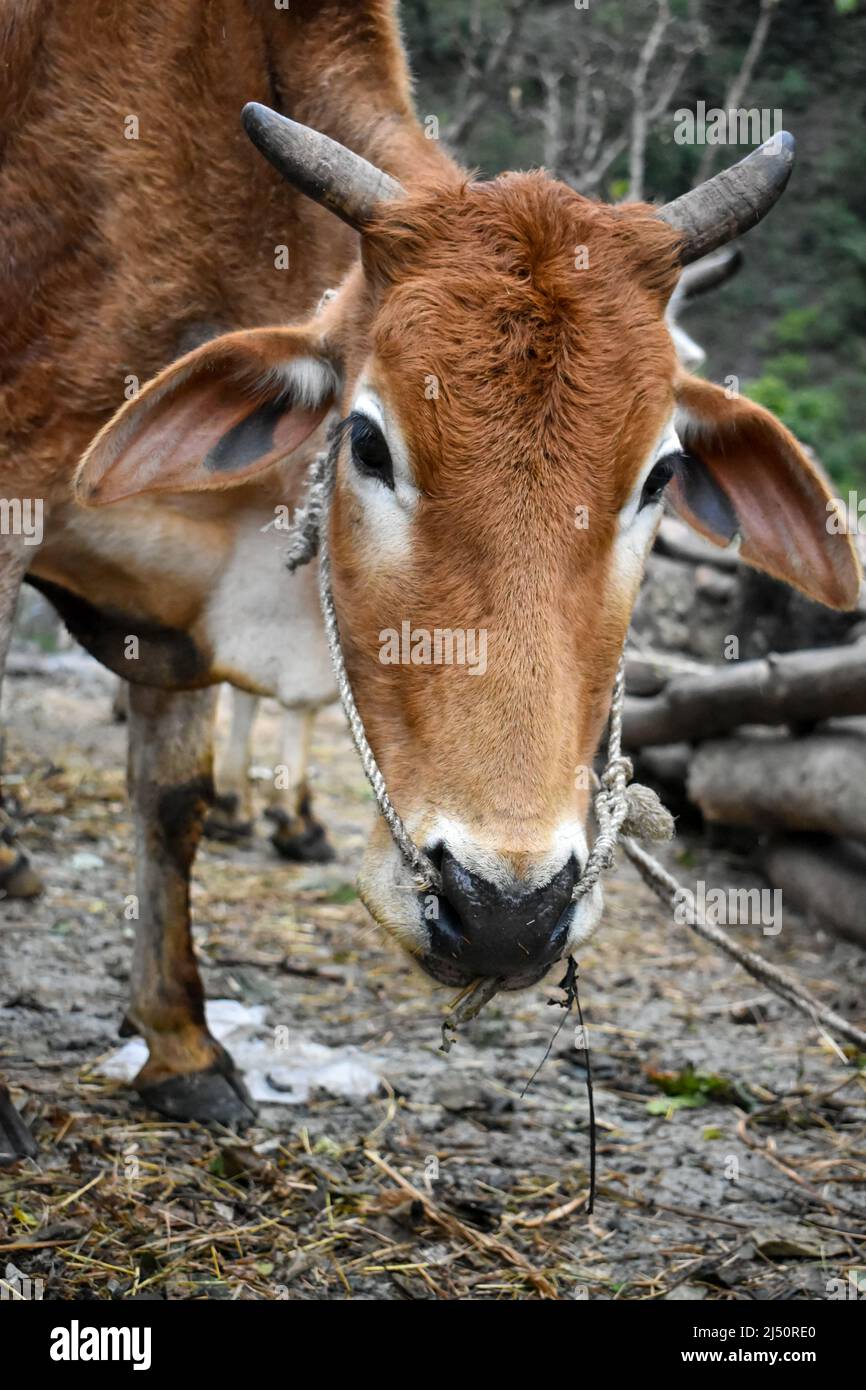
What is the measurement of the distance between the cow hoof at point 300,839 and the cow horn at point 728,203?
14.2ft

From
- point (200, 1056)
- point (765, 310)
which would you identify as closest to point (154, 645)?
point (200, 1056)

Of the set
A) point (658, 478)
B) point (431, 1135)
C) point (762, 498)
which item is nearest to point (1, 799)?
point (431, 1135)

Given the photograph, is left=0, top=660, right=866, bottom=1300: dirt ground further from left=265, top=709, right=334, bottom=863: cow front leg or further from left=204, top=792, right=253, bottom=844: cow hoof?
left=204, top=792, right=253, bottom=844: cow hoof

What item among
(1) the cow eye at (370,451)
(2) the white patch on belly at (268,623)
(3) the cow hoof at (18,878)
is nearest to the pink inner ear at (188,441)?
(1) the cow eye at (370,451)

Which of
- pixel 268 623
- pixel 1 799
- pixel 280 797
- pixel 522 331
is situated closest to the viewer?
pixel 522 331

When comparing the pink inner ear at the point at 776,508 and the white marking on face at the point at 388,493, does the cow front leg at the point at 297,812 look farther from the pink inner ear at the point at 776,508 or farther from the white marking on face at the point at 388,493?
the white marking on face at the point at 388,493

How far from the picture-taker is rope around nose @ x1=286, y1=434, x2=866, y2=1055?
2725 millimetres

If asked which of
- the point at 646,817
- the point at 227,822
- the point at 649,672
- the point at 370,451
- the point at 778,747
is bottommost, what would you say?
the point at 646,817

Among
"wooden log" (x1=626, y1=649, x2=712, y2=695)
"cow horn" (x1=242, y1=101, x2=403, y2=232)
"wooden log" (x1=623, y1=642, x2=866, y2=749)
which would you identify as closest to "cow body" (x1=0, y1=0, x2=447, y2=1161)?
"cow horn" (x1=242, y1=101, x2=403, y2=232)

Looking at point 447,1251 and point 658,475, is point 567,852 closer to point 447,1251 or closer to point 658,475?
point 658,475

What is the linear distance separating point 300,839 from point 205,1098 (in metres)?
2.92

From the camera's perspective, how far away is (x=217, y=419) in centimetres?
337

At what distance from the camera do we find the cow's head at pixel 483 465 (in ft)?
8.55

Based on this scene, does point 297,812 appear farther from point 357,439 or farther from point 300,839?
point 357,439
